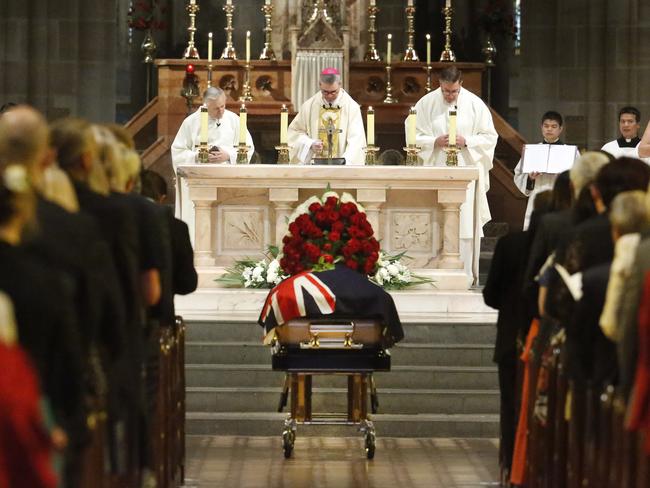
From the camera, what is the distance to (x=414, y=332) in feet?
40.1

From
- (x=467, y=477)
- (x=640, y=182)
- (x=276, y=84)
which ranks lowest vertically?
(x=467, y=477)

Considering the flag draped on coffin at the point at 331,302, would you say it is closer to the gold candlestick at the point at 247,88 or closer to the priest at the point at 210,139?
the priest at the point at 210,139

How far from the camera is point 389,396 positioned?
11.6 meters

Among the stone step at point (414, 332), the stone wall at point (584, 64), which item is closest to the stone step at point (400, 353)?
the stone step at point (414, 332)


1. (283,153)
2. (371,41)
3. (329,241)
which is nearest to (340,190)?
(283,153)

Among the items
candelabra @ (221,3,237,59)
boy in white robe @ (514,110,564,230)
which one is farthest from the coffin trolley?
candelabra @ (221,3,237,59)

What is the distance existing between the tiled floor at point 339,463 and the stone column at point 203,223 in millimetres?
2729

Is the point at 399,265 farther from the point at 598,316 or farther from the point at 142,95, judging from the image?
the point at 142,95

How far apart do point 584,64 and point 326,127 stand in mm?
6292

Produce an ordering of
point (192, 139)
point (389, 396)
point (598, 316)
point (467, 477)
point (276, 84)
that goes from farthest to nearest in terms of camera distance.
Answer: point (276, 84), point (192, 139), point (389, 396), point (467, 477), point (598, 316)

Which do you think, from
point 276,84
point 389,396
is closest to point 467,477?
point 389,396

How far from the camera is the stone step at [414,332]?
12.2 m

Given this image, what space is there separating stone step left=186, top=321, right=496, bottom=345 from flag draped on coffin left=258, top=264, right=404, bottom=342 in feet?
7.53

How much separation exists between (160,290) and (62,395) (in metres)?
2.13
